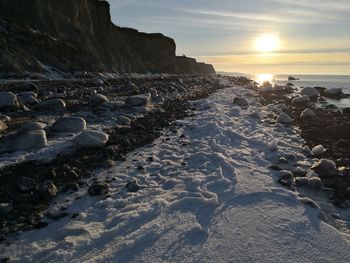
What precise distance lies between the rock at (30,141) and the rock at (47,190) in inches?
75.7

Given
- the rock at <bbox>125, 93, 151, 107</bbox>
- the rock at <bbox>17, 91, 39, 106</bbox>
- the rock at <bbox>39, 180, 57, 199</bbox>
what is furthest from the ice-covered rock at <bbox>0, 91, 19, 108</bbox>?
the rock at <bbox>39, 180, 57, 199</bbox>

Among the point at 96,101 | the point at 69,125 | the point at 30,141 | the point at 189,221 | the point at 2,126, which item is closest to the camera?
the point at 189,221

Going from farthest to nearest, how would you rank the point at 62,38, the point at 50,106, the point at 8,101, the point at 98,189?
the point at 62,38 → the point at 50,106 → the point at 8,101 → the point at 98,189

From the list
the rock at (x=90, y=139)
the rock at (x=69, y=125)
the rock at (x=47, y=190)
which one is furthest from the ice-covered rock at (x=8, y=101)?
the rock at (x=47, y=190)

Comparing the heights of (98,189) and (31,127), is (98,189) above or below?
below

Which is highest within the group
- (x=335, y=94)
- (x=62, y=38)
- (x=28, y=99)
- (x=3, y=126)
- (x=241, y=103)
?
(x=62, y=38)

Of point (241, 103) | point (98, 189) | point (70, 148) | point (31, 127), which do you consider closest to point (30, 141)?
point (70, 148)

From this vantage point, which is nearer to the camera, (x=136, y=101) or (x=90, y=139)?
(x=90, y=139)

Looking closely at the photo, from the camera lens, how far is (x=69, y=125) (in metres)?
8.79

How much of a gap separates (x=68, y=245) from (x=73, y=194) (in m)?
1.44

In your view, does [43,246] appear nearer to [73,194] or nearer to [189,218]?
[73,194]

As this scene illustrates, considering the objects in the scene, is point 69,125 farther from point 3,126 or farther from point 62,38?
point 62,38

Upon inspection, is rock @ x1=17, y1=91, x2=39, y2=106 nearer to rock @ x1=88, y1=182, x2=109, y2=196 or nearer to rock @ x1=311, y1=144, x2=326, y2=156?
rock @ x1=88, y1=182, x2=109, y2=196

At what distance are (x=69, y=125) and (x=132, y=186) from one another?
3554mm
